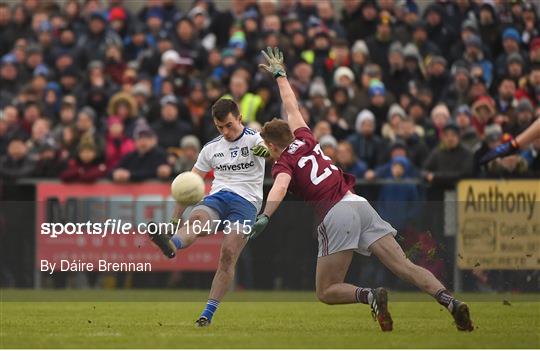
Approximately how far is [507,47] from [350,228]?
1136 cm

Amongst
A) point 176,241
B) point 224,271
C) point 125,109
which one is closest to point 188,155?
point 125,109

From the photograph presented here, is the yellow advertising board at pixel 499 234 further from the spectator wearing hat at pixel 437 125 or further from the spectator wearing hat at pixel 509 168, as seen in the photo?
the spectator wearing hat at pixel 437 125

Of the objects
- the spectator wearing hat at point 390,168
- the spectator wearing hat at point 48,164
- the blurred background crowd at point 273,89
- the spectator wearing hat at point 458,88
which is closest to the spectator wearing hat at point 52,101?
the blurred background crowd at point 273,89

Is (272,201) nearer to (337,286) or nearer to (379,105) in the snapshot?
(337,286)

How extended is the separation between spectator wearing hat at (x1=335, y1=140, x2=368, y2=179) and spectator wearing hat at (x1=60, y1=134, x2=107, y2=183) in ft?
12.5

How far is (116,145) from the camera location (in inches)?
898

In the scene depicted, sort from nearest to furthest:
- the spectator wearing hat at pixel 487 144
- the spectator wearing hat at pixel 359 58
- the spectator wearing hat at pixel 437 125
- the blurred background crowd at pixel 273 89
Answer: the spectator wearing hat at pixel 487 144 < the blurred background crowd at pixel 273 89 < the spectator wearing hat at pixel 437 125 < the spectator wearing hat at pixel 359 58

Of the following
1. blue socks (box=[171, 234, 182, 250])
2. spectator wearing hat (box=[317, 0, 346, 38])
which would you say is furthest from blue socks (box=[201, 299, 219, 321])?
spectator wearing hat (box=[317, 0, 346, 38])

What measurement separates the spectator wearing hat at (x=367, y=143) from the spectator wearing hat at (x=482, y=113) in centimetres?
155

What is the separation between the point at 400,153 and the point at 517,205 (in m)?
3.25

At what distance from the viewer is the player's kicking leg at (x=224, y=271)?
1413 cm

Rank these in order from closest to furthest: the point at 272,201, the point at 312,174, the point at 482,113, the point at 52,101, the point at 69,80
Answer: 1. the point at 272,201
2. the point at 312,174
3. the point at 482,113
4. the point at 52,101
5. the point at 69,80

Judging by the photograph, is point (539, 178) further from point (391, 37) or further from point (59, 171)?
point (59, 171)

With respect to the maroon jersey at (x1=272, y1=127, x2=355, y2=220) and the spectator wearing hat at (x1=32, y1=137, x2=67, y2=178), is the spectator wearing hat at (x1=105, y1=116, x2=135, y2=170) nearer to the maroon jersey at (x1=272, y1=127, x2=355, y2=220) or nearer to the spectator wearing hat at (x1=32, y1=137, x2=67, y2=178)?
the spectator wearing hat at (x1=32, y1=137, x2=67, y2=178)
